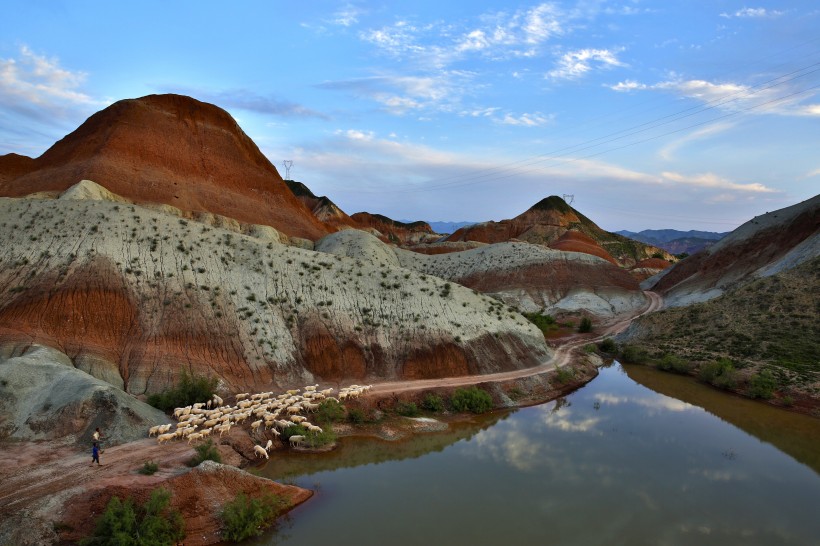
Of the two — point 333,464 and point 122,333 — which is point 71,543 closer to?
point 333,464

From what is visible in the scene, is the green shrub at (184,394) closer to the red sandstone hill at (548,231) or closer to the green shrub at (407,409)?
the green shrub at (407,409)

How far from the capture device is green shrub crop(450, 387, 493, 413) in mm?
33219

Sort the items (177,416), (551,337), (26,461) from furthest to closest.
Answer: (551,337), (177,416), (26,461)

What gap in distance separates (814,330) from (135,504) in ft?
170

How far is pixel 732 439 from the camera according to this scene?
2905 centimetres

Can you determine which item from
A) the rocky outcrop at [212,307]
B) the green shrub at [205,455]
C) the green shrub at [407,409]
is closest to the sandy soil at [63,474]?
the green shrub at [205,455]

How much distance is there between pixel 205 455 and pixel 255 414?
22.1 feet

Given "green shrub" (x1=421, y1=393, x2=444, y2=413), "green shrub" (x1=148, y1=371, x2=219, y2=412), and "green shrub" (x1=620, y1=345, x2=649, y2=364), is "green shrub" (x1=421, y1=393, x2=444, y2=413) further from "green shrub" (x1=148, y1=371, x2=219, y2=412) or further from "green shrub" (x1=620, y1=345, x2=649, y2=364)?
"green shrub" (x1=620, y1=345, x2=649, y2=364)

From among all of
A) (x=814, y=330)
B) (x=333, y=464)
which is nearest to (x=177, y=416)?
(x=333, y=464)

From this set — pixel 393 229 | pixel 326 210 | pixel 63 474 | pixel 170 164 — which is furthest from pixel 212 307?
pixel 393 229

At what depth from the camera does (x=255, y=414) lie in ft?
91.6

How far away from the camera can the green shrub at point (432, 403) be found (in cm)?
3278

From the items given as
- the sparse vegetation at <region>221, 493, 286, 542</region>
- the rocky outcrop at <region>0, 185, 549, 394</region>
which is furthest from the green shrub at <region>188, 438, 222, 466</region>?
the rocky outcrop at <region>0, 185, 549, 394</region>

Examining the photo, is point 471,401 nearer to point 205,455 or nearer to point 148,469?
point 205,455
